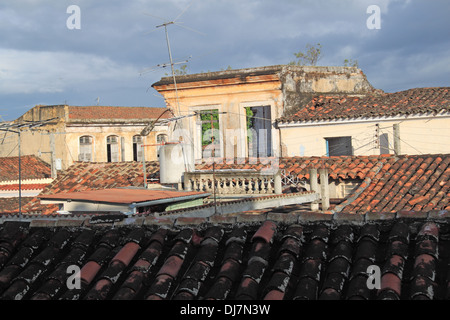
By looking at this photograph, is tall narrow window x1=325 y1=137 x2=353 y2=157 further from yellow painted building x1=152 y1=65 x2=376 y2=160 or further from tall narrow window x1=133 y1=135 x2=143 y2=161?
tall narrow window x1=133 y1=135 x2=143 y2=161

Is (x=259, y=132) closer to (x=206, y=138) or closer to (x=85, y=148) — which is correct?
(x=206, y=138)

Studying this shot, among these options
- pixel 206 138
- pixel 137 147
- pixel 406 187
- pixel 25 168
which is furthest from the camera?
pixel 137 147

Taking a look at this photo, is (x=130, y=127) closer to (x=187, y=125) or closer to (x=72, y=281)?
(x=187, y=125)

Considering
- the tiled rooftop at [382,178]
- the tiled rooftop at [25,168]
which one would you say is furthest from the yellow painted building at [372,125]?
the tiled rooftop at [25,168]

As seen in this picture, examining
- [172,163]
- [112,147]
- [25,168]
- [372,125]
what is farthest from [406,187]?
[112,147]

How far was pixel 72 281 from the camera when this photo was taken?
4.44m

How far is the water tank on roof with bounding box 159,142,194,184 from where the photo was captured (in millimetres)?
13812

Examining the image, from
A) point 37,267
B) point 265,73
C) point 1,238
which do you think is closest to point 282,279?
point 37,267

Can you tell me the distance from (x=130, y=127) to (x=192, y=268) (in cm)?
3052

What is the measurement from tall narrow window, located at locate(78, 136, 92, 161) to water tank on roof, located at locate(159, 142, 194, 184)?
66.0ft

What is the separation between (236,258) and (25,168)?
28459mm

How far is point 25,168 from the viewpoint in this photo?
101ft

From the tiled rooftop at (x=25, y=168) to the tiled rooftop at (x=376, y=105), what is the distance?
16.4 metres

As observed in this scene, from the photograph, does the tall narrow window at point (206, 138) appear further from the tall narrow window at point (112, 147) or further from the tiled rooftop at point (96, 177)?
the tall narrow window at point (112, 147)
